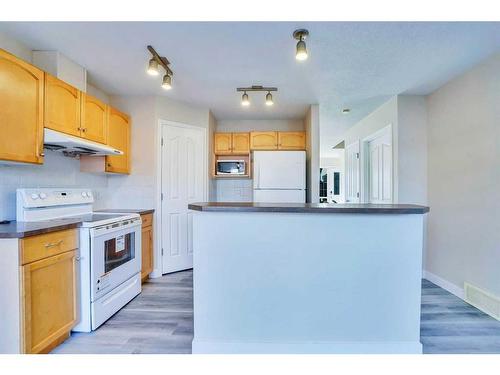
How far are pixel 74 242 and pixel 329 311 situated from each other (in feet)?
6.33

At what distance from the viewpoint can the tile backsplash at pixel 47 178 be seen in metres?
2.13

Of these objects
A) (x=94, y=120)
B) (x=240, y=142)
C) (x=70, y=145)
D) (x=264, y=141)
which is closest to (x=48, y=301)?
(x=70, y=145)

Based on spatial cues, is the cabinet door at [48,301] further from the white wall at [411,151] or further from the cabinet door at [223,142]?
the white wall at [411,151]

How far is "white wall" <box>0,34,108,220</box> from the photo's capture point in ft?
6.97

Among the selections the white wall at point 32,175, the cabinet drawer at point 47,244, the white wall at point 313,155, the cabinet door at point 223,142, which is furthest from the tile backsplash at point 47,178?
the white wall at point 313,155

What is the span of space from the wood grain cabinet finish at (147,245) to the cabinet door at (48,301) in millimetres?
1091

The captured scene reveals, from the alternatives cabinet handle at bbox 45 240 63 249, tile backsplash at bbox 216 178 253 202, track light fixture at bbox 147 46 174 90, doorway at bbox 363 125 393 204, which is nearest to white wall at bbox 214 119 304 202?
tile backsplash at bbox 216 178 253 202

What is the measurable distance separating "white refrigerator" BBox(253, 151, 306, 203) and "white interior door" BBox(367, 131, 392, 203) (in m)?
1.16

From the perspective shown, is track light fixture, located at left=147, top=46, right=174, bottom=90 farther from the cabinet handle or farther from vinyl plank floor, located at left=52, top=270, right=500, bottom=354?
vinyl plank floor, located at left=52, top=270, right=500, bottom=354

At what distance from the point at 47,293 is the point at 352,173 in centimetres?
485

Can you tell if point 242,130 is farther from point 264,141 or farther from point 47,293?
point 47,293
